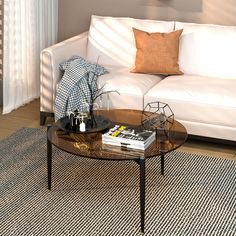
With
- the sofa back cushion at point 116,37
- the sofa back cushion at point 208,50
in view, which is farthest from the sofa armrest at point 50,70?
the sofa back cushion at point 208,50

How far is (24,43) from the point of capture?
4.77 metres

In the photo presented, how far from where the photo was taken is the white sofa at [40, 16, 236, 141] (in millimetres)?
3887

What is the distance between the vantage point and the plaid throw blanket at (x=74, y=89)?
4156 millimetres

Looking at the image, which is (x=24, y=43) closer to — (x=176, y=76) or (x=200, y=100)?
(x=176, y=76)

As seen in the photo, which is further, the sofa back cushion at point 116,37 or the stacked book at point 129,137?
the sofa back cushion at point 116,37

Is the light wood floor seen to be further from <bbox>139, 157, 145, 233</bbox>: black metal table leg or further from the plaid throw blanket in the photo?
<bbox>139, 157, 145, 233</bbox>: black metal table leg

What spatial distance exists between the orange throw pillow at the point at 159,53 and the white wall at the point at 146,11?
433 mm

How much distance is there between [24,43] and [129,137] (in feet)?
6.84

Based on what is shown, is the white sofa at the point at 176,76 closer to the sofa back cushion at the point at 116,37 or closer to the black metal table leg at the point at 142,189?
the sofa back cushion at the point at 116,37

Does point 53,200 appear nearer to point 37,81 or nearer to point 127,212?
point 127,212

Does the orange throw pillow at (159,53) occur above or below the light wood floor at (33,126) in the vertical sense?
above

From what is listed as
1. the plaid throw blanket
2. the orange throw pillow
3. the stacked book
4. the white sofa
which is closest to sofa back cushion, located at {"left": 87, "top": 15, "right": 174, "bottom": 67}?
the white sofa

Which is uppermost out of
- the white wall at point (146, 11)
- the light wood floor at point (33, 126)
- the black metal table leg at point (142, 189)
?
the white wall at point (146, 11)

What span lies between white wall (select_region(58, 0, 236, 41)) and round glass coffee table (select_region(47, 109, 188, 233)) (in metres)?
1.61
